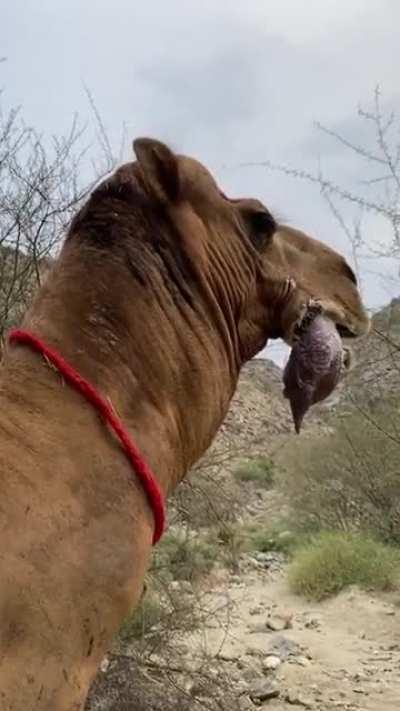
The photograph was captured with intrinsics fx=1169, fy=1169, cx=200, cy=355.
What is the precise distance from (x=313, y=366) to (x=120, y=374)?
0.69 meters

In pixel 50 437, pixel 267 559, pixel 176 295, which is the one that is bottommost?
pixel 267 559

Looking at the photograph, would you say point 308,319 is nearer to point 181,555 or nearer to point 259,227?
point 259,227

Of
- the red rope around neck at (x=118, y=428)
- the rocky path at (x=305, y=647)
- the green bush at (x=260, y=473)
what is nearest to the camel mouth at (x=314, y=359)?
the red rope around neck at (x=118, y=428)

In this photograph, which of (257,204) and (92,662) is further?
(257,204)

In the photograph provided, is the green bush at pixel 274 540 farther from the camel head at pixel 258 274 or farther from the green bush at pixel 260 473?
the camel head at pixel 258 274

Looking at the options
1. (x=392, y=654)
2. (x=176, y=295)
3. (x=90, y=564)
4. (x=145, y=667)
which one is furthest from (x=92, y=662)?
(x=392, y=654)

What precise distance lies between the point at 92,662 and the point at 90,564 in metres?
0.18

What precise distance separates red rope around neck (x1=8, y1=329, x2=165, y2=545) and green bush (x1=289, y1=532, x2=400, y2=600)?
13.7m

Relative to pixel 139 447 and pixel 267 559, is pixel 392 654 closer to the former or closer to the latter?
pixel 267 559

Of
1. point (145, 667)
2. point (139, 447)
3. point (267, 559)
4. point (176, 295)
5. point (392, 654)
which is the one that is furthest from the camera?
point (267, 559)

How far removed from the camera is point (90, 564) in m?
1.94

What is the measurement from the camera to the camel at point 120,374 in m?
1.88

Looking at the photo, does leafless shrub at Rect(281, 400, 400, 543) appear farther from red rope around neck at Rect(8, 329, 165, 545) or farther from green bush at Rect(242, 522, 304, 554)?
red rope around neck at Rect(8, 329, 165, 545)

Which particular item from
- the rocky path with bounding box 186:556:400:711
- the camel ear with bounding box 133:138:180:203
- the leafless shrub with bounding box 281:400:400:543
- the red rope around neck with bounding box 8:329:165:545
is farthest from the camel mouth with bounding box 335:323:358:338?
the leafless shrub with bounding box 281:400:400:543
